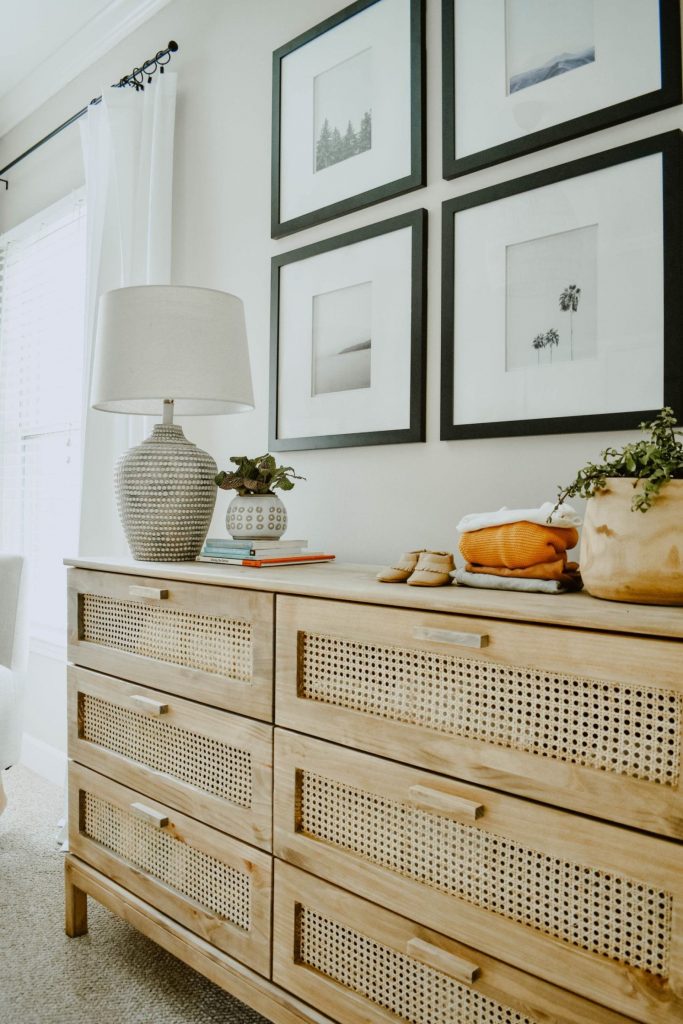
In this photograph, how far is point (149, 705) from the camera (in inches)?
58.9

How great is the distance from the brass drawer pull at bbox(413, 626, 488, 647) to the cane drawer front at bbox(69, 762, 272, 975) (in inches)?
21.2

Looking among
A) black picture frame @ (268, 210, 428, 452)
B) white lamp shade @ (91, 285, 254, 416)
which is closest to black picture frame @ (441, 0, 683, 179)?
black picture frame @ (268, 210, 428, 452)

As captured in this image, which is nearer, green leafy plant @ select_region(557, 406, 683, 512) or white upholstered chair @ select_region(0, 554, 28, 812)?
green leafy plant @ select_region(557, 406, 683, 512)

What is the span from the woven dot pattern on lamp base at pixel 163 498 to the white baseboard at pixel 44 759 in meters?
1.43

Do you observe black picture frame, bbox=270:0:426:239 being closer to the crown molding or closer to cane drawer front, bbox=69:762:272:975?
the crown molding

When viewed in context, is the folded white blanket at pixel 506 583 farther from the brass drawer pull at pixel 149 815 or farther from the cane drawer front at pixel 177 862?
the brass drawer pull at pixel 149 815

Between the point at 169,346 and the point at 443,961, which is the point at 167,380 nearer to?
the point at 169,346

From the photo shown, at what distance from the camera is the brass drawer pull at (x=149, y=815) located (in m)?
1.47

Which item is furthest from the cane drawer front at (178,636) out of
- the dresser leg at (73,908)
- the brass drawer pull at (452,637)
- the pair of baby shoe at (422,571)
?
the dresser leg at (73,908)

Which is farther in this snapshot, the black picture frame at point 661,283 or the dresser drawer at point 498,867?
the black picture frame at point 661,283

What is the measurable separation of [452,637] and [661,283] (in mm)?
739

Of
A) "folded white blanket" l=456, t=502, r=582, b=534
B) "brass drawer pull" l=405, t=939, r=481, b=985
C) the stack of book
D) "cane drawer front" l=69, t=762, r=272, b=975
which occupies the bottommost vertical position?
"cane drawer front" l=69, t=762, r=272, b=975

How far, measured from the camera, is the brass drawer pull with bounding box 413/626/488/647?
0.98 m

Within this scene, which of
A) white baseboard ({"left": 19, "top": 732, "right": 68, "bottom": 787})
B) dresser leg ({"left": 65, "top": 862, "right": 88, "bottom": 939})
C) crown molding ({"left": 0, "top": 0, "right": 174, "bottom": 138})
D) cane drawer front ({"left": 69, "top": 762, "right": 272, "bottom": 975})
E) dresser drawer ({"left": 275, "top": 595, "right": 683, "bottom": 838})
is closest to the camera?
dresser drawer ({"left": 275, "top": 595, "right": 683, "bottom": 838})
